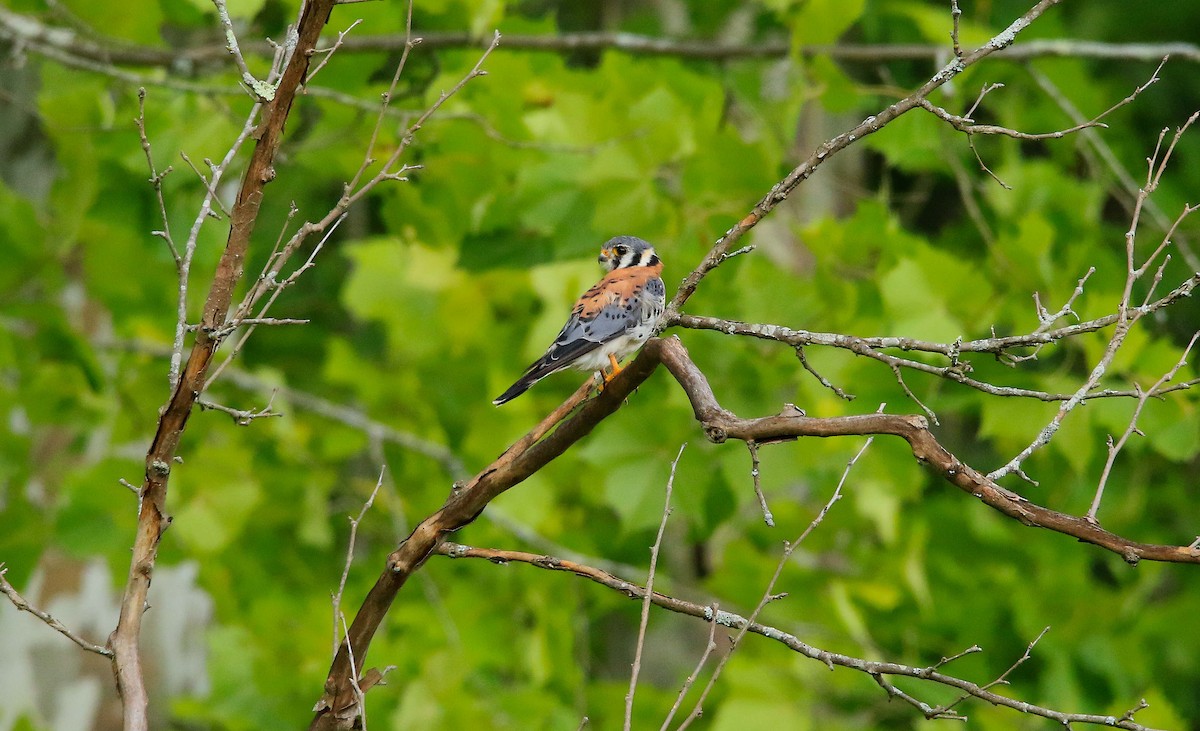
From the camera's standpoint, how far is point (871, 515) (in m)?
6.43

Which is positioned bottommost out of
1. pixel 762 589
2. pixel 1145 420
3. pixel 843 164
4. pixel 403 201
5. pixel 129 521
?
pixel 1145 420

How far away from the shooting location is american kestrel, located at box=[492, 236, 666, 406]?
3.67m

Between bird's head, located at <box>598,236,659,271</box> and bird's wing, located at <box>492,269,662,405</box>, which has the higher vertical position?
bird's head, located at <box>598,236,659,271</box>

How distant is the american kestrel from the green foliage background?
816 millimetres

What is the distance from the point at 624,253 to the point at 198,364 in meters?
2.62

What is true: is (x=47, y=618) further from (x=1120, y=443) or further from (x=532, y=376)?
(x=1120, y=443)

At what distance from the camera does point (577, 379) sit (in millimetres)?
7215

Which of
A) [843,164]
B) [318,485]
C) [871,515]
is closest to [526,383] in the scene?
[871,515]

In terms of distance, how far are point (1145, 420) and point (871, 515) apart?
2.04 meters

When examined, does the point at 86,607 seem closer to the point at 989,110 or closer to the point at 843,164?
the point at 843,164

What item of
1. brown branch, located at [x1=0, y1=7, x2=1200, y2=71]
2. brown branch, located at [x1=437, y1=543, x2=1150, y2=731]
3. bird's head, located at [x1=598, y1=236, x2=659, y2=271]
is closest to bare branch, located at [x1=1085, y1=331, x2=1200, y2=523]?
brown branch, located at [x1=437, y1=543, x2=1150, y2=731]

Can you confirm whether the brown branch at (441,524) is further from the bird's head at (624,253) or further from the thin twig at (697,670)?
the bird's head at (624,253)

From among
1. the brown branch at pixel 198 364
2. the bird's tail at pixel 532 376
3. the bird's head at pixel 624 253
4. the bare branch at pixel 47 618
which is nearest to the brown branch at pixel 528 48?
the bird's head at pixel 624 253

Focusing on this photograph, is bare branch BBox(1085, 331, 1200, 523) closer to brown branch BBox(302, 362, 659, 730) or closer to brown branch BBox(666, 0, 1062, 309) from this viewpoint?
brown branch BBox(666, 0, 1062, 309)
